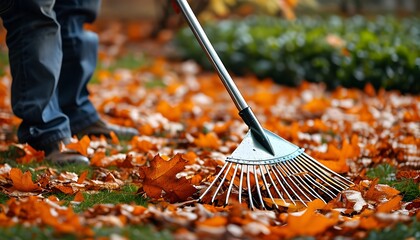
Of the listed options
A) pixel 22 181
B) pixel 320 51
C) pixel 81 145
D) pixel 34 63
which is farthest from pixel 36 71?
pixel 320 51

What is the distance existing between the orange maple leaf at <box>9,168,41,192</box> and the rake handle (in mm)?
774

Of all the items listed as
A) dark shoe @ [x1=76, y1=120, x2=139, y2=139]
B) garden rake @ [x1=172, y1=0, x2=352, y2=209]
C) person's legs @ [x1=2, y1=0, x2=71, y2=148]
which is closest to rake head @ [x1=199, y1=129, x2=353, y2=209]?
garden rake @ [x1=172, y1=0, x2=352, y2=209]

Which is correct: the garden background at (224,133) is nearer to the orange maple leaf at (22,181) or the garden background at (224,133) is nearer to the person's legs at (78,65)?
the orange maple leaf at (22,181)

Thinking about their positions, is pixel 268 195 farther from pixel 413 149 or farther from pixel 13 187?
pixel 413 149

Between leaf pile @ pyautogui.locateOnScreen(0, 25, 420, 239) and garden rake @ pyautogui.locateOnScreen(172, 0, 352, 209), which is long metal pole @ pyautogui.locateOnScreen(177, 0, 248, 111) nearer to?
garden rake @ pyautogui.locateOnScreen(172, 0, 352, 209)

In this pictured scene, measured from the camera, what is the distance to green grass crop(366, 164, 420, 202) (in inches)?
90.0

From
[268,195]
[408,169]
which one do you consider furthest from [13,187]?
[408,169]

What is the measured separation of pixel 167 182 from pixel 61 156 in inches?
30.3

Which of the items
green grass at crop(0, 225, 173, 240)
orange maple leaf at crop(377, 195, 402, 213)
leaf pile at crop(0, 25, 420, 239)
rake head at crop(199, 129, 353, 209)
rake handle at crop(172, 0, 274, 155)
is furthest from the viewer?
rake handle at crop(172, 0, 274, 155)

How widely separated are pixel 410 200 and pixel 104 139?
1.52 metres

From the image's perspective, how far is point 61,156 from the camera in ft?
8.82

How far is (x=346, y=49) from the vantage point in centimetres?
507

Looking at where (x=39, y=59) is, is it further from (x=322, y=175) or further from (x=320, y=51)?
(x=320, y=51)

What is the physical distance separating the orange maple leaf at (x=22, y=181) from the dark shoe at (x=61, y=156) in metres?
0.49
